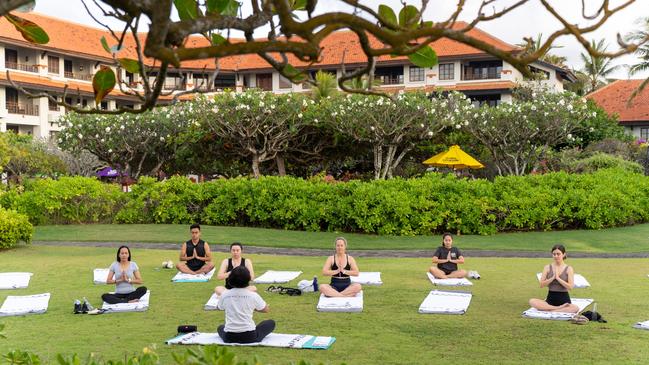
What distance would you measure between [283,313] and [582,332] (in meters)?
Answer: 4.32

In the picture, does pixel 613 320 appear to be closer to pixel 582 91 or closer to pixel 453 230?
pixel 453 230

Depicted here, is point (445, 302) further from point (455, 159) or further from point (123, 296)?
point (455, 159)

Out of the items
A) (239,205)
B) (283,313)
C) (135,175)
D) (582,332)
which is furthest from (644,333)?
(135,175)

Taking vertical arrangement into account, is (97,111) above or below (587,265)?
above

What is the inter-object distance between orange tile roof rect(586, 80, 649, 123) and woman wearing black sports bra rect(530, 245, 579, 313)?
4680 centimetres

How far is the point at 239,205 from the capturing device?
2391 centimetres

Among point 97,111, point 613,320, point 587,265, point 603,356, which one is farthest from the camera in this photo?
point 587,265

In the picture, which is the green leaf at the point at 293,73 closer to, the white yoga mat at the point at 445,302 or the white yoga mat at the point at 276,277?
the white yoga mat at the point at 445,302

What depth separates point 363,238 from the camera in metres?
21.7

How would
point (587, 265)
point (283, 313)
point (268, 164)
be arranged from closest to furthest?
point (283, 313) < point (587, 265) < point (268, 164)

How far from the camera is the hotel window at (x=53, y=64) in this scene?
53.3 metres

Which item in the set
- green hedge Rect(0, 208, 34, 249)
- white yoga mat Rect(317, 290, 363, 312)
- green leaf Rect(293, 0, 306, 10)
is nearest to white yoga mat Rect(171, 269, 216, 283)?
white yoga mat Rect(317, 290, 363, 312)

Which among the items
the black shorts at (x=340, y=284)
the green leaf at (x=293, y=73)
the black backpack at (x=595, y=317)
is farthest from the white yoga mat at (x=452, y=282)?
the green leaf at (x=293, y=73)

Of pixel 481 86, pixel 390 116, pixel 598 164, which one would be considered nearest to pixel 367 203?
pixel 390 116
